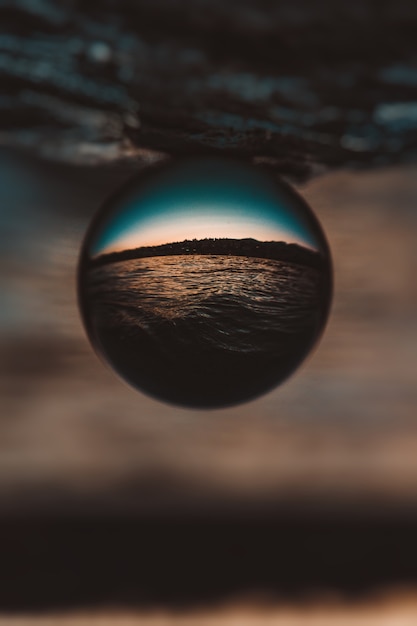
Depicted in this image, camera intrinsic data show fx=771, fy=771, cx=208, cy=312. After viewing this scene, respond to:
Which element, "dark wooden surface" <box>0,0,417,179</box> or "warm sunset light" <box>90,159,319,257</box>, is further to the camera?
"dark wooden surface" <box>0,0,417,179</box>

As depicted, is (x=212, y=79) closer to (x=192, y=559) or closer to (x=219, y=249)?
(x=219, y=249)

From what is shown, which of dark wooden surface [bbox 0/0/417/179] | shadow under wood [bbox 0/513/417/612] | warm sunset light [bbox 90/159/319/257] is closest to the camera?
warm sunset light [bbox 90/159/319/257]

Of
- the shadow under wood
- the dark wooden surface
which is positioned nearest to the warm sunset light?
the dark wooden surface

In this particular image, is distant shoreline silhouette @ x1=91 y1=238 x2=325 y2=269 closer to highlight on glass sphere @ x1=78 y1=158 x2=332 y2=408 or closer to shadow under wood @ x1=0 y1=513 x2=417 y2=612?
highlight on glass sphere @ x1=78 y1=158 x2=332 y2=408

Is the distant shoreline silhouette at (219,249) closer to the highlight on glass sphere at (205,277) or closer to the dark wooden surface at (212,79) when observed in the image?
the highlight on glass sphere at (205,277)

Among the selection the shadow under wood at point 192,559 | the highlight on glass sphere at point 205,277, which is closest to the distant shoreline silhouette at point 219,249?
the highlight on glass sphere at point 205,277
